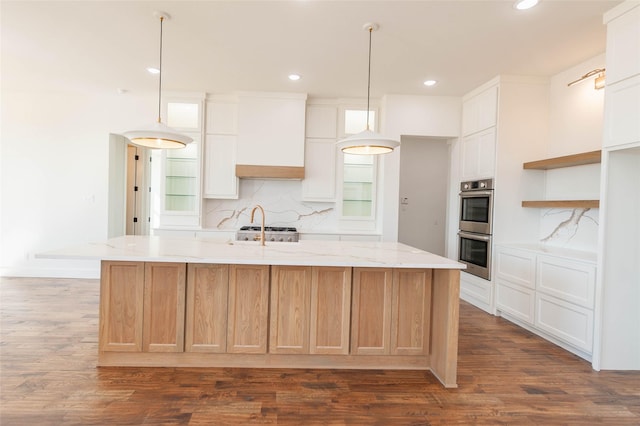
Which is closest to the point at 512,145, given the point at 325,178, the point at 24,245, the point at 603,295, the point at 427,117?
the point at 427,117

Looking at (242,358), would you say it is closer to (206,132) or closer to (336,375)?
(336,375)

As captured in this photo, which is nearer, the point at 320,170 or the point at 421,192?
the point at 320,170

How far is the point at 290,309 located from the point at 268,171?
2.59m

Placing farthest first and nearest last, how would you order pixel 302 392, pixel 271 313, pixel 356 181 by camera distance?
pixel 356 181, pixel 271 313, pixel 302 392

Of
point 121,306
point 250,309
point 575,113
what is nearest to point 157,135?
point 121,306

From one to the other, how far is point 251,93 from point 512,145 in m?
3.36

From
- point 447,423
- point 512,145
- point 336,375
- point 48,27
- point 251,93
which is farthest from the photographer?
point 251,93

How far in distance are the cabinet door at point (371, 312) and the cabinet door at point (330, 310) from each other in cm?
6

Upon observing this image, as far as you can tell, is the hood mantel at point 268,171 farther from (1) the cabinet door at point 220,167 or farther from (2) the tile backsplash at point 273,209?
(2) the tile backsplash at point 273,209

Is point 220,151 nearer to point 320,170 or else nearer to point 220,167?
point 220,167

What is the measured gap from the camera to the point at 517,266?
366 centimetres

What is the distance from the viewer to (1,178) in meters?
5.05

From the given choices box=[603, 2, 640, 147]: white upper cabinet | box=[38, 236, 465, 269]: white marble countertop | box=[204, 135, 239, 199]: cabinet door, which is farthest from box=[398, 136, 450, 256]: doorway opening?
box=[603, 2, 640, 147]: white upper cabinet

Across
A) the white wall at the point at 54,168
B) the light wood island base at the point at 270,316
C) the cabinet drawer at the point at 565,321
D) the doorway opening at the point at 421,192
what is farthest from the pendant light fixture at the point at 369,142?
the white wall at the point at 54,168
